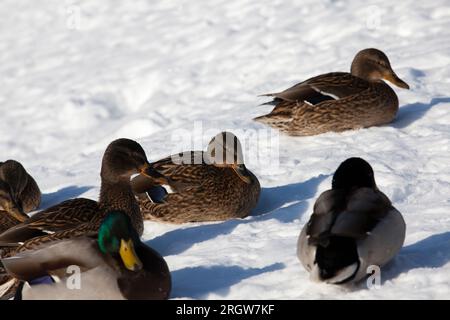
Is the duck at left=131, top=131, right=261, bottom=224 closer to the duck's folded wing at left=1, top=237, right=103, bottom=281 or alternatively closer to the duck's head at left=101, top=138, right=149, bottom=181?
the duck's head at left=101, top=138, right=149, bottom=181

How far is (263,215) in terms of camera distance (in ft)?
24.1

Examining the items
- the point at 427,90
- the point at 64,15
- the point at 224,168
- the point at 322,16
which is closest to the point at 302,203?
the point at 224,168

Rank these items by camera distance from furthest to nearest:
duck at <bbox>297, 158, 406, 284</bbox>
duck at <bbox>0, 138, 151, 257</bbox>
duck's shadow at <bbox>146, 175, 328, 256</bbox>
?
1. duck's shadow at <bbox>146, 175, 328, 256</bbox>
2. duck at <bbox>0, 138, 151, 257</bbox>
3. duck at <bbox>297, 158, 406, 284</bbox>

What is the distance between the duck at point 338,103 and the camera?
8.85 meters

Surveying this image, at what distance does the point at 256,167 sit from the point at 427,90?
2.32 metres

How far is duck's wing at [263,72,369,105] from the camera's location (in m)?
9.00

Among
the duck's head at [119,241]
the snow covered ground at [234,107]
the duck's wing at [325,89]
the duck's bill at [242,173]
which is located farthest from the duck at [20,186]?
the duck's head at [119,241]

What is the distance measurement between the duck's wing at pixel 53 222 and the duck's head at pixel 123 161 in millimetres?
488

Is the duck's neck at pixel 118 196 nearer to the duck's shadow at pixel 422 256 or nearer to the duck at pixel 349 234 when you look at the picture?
the duck at pixel 349 234

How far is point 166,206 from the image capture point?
751 cm

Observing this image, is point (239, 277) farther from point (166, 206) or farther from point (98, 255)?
point (166, 206)

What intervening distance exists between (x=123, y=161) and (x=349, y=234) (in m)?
2.54

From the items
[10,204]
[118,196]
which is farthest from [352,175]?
[10,204]

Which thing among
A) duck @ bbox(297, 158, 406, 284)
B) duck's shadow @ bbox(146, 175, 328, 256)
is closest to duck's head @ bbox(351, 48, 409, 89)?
duck's shadow @ bbox(146, 175, 328, 256)
